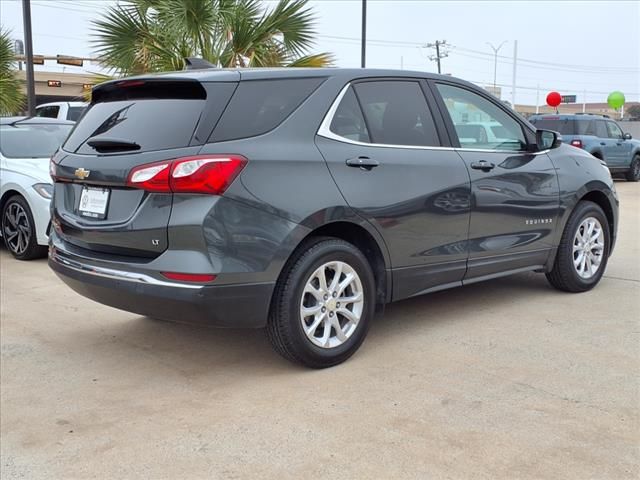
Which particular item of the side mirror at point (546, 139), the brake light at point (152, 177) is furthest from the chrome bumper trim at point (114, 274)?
the side mirror at point (546, 139)

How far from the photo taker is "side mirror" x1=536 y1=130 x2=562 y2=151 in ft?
17.2

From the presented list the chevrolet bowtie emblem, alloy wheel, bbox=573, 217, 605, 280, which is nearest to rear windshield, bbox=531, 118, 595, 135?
alloy wheel, bbox=573, 217, 605, 280

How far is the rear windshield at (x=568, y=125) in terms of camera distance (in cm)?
1650

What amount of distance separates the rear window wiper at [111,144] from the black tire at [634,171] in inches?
669

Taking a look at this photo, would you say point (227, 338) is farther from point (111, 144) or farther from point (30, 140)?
point (30, 140)

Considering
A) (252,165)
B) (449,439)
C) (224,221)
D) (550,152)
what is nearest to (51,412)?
(224,221)

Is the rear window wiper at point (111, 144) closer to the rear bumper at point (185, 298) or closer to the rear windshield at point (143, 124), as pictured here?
the rear windshield at point (143, 124)

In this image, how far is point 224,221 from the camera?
3.45m

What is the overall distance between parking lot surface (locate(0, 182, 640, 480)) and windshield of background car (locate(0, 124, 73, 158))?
3.33 m

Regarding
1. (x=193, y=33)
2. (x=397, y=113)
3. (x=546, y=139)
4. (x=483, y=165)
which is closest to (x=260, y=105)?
(x=397, y=113)

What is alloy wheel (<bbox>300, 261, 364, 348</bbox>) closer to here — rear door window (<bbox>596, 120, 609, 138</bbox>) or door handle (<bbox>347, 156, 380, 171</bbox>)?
door handle (<bbox>347, 156, 380, 171</bbox>)

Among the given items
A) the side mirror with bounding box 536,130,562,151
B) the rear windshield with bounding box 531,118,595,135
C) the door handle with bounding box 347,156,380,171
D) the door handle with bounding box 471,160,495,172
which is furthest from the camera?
the rear windshield with bounding box 531,118,595,135

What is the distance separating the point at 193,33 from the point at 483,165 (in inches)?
267

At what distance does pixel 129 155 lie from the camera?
12.0 feet
